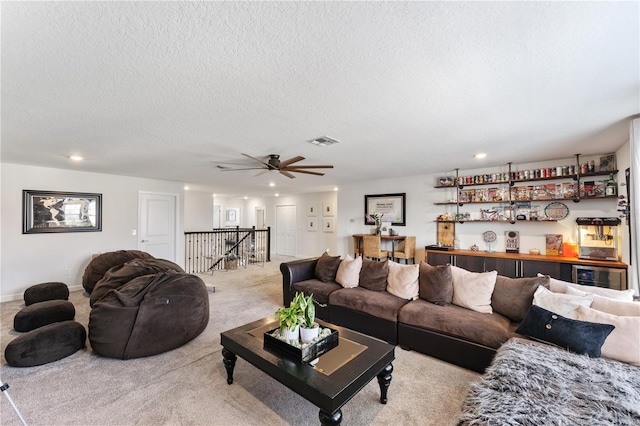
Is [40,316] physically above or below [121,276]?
below

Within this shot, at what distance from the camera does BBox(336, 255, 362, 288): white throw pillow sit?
→ 12.7ft

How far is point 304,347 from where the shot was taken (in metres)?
1.97

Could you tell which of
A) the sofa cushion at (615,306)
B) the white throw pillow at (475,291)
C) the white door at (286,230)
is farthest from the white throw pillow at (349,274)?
the white door at (286,230)

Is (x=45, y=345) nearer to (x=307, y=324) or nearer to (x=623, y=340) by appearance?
(x=307, y=324)

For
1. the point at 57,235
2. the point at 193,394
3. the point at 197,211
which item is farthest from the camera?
the point at 197,211

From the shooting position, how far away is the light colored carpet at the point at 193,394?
6.37 feet

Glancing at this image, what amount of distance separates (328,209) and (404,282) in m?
6.01

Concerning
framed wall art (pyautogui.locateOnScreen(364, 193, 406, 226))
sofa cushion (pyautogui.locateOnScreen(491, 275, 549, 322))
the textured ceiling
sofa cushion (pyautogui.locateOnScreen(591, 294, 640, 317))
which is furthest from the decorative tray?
framed wall art (pyautogui.locateOnScreen(364, 193, 406, 226))

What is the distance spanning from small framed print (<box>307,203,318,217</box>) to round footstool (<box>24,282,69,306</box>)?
6.63m

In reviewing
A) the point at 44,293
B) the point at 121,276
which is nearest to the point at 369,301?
the point at 121,276

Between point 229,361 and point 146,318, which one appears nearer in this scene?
point 229,361

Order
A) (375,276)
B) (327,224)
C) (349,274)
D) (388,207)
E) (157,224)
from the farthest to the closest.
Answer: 1. (327,224)
2. (157,224)
3. (388,207)
4. (349,274)
5. (375,276)

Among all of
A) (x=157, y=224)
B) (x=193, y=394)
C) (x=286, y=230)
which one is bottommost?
(x=193, y=394)

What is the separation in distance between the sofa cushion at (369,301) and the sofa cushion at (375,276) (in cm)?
8
